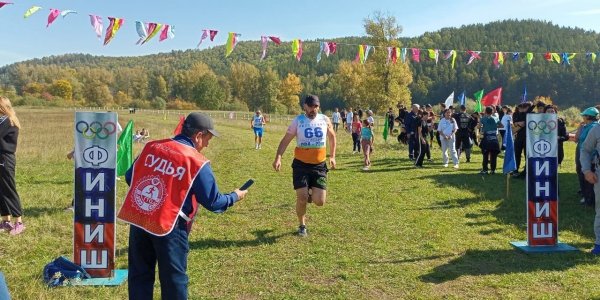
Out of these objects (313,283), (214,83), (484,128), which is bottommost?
(313,283)

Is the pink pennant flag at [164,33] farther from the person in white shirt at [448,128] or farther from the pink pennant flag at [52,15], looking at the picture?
the person in white shirt at [448,128]

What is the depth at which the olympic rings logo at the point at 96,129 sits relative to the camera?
500cm

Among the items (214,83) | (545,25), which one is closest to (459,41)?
(545,25)

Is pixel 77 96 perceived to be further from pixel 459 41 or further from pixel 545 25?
pixel 545 25

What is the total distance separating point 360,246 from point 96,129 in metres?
3.80

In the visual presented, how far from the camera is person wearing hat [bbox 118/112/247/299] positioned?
3.30m

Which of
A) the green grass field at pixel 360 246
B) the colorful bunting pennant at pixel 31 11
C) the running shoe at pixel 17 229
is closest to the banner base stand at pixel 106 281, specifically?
the green grass field at pixel 360 246

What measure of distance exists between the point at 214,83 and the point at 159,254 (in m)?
91.3

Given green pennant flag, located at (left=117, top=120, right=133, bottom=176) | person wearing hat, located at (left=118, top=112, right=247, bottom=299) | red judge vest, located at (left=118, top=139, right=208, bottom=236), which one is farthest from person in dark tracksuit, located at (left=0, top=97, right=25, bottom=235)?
red judge vest, located at (left=118, top=139, right=208, bottom=236)

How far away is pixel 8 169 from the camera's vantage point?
6.78 meters

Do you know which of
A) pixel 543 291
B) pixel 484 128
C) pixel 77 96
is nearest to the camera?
pixel 543 291

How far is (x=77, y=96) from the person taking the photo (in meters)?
102

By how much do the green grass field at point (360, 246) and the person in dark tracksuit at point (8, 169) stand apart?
309mm

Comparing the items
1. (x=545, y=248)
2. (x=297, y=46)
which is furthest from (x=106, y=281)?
(x=297, y=46)
